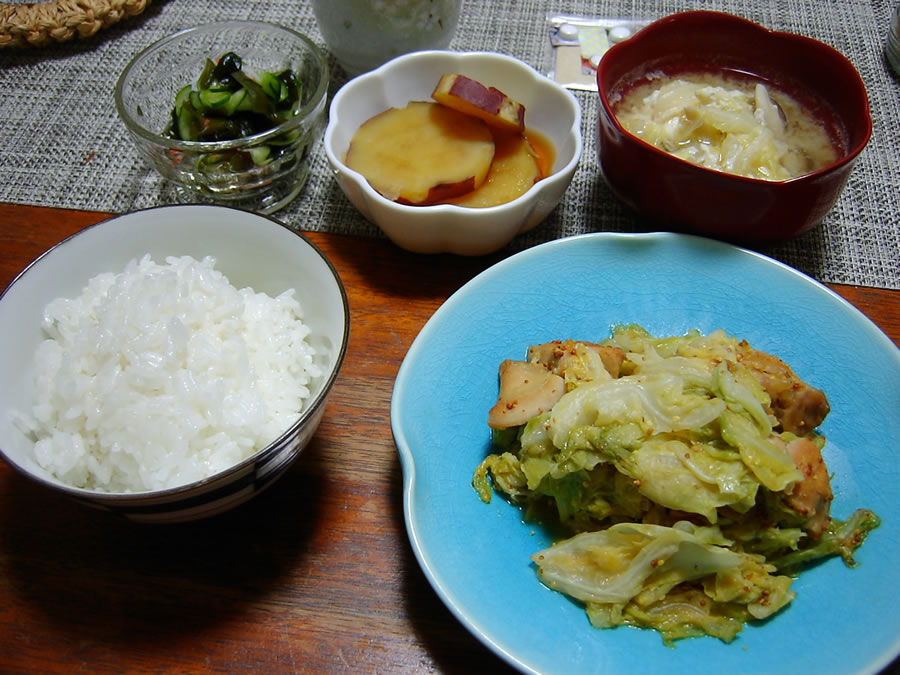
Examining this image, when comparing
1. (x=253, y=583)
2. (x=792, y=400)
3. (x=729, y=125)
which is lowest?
(x=253, y=583)

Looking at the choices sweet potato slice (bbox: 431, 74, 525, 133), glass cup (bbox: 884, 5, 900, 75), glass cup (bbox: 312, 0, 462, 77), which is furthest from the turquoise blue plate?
glass cup (bbox: 884, 5, 900, 75)

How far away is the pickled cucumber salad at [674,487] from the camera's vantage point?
132cm

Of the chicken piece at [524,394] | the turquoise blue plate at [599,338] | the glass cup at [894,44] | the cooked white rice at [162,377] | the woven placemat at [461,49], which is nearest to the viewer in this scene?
the turquoise blue plate at [599,338]

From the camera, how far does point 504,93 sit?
2.19 m

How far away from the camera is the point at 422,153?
2012 mm

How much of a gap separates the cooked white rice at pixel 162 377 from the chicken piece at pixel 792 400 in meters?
1.02

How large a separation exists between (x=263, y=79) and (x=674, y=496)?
176 centimetres

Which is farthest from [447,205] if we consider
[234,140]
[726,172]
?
[726,172]

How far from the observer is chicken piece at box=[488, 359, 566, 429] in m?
1.48

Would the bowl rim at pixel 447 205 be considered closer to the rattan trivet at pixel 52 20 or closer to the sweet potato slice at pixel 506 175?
the sweet potato slice at pixel 506 175

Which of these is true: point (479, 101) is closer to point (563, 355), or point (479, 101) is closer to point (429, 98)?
point (429, 98)

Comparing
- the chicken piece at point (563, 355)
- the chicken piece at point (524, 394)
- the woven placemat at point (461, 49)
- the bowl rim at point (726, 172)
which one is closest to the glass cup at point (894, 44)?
the woven placemat at point (461, 49)

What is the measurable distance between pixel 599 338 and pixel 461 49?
155 cm

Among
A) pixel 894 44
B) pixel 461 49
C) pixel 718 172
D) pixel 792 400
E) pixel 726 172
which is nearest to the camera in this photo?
→ pixel 792 400
